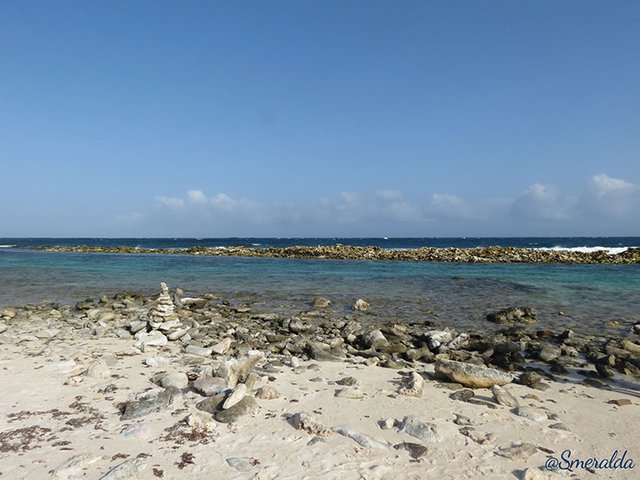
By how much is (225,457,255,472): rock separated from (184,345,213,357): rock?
4.05 meters

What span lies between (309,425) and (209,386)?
1.65 meters

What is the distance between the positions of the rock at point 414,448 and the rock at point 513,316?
863 centimetres

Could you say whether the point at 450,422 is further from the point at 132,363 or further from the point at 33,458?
the point at 132,363

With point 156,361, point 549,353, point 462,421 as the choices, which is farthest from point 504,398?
point 156,361

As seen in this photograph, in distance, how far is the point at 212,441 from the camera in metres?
4.41

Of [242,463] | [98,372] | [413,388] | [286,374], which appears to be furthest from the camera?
[286,374]

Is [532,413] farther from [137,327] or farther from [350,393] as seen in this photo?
[137,327]

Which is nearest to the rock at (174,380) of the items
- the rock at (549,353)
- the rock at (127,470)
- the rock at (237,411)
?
the rock at (237,411)

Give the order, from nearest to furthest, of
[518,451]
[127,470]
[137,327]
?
[127,470], [518,451], [137,327]

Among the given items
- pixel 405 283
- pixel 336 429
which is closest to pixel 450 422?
pixel 336 429

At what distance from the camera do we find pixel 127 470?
3758 mm

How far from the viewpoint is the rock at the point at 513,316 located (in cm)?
1209

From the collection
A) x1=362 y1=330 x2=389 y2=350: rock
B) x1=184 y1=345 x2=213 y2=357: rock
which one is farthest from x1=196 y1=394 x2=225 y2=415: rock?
x1=362 y1=330 x2=389 y2=350: rock

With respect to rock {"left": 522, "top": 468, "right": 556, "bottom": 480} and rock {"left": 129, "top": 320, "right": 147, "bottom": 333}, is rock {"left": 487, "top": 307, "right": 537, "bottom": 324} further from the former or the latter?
rock {"left": 129, "top": 320, "right": 147, "bottom": 333}
